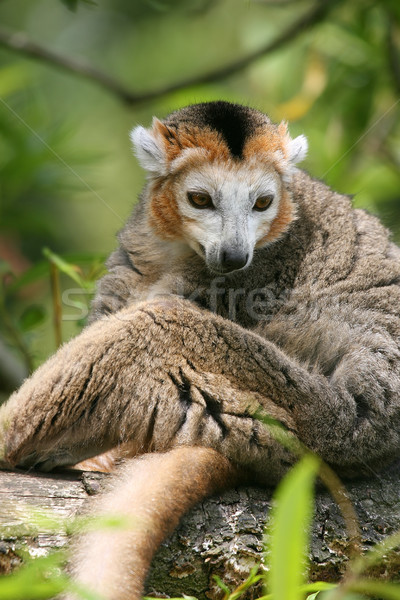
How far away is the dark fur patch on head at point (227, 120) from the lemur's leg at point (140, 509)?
110 inches

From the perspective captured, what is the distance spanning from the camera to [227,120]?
6.10 meters

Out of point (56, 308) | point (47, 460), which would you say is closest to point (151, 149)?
point (56, 308)

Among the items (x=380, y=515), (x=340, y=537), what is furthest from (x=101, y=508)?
(x=380, y=515)

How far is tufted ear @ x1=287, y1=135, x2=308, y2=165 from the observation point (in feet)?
21.1

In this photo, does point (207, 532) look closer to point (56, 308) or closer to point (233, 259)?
point (233, 259)

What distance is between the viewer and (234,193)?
596 cm

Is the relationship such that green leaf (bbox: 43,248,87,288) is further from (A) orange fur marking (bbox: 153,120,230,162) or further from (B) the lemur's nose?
(B) the lemur's nose

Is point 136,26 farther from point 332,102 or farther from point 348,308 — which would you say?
point 348,308

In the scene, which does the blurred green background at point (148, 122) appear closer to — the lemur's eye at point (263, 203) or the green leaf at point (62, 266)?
the green leaf at point (62, 266)

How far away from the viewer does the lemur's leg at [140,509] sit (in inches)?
136

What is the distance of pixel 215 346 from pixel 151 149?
87.9 inches

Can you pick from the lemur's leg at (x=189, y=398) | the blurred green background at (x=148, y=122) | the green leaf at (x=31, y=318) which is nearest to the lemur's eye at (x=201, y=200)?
the lemur's leg at (x=189, y=398)

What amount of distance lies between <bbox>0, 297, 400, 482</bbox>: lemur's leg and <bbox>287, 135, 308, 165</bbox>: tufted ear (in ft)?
6.71

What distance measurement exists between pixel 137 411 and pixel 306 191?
9.53ft
